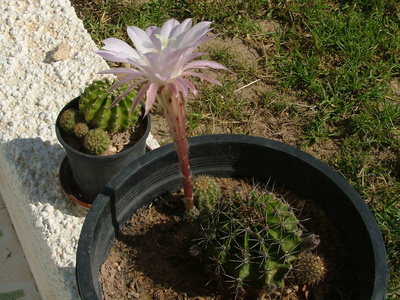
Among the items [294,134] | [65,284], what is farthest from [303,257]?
[294,134]

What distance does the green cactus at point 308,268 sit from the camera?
1.68m

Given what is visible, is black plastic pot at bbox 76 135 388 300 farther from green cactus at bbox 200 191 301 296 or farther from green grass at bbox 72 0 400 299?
green grass at bbox 72 0 400 299

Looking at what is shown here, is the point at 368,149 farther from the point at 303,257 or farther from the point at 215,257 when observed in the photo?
the point at 215,257

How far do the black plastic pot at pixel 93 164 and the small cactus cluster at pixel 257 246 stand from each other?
0.61 m

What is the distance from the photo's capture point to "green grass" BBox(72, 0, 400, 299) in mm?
2732

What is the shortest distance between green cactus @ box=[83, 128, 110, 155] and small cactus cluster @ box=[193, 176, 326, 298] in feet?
2.06

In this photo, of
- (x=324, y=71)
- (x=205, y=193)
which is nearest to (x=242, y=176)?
(x=205, y=193)

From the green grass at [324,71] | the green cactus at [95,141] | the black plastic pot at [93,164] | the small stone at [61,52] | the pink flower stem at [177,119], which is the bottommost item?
the green grass at [324,71]

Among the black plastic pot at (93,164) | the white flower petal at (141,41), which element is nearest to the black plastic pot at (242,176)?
the black plastic pot at (93,164)

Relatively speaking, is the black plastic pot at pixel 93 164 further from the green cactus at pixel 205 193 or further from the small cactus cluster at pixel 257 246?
the small cactus cluster at pixel 257 246

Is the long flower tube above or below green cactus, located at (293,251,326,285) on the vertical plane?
above

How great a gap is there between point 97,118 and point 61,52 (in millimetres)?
853

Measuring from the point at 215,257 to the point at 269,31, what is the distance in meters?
2.09

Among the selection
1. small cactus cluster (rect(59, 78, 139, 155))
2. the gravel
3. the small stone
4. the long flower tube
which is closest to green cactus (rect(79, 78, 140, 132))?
small cactus cluster (rect(59, 78, 139, 155))
